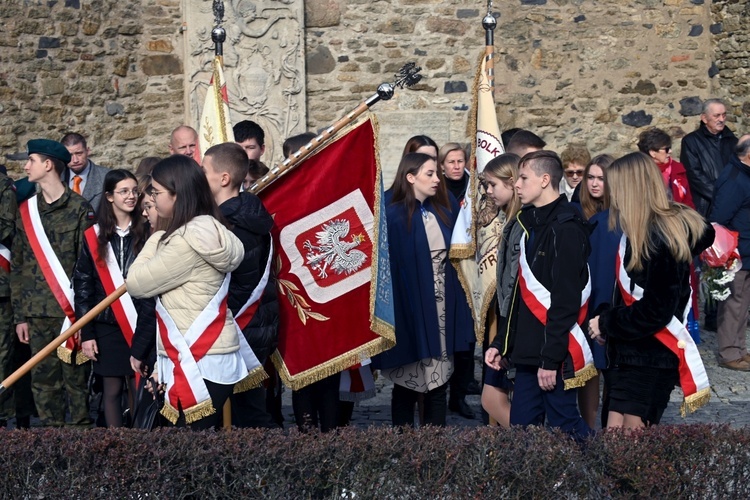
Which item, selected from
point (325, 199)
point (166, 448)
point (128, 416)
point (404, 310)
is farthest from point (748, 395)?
point (166, 448)

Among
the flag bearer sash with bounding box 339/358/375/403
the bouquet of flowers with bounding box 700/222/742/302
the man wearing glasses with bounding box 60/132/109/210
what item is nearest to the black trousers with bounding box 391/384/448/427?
the flag bearer sash with bounding box 339/358/375/403

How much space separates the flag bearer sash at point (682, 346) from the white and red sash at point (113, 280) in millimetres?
2551

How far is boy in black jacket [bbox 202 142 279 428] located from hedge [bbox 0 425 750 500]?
1.32 m

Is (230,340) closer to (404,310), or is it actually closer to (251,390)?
(251,390)

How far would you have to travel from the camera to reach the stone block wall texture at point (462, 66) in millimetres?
11992

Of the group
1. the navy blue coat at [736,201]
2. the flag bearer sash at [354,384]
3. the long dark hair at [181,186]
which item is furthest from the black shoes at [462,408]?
the long dark hair at [181,186]

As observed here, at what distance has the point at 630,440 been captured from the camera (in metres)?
4.12

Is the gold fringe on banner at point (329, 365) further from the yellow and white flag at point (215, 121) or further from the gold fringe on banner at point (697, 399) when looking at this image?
the yellow and white flag at point (215, 121)

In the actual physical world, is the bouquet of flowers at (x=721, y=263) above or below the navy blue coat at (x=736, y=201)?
below

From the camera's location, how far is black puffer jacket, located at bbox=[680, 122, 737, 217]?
31.9ft

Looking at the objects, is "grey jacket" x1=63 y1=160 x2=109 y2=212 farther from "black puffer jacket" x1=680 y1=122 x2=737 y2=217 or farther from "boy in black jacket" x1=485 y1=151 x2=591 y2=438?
"black puffer jacket" x1=680 y1=122 x2=737 y2=217

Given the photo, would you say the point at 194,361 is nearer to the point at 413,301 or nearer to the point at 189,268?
the point at 189,268

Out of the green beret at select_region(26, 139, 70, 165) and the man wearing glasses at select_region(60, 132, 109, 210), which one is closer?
the green beret at select_region(26, 139, 70, 165)

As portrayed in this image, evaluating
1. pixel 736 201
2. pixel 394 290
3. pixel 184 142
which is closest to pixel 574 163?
pixel 736 201
